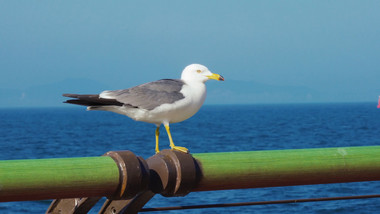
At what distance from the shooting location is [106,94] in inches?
125

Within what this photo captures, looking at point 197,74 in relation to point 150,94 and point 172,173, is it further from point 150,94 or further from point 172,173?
point 172,173

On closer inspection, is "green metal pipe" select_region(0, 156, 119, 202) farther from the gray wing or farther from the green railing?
the gray wing

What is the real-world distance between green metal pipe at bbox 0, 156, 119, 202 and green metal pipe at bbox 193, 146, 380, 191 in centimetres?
33

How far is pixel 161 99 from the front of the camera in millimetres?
3219

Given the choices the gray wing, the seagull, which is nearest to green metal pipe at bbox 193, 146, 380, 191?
the seagull

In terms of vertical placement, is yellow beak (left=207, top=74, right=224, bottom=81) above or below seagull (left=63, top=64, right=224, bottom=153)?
above

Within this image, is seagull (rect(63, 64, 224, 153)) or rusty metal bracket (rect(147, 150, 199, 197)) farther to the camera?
seagull (rect(63, 64, 224, 153))

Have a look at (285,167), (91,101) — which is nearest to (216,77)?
(91,101)

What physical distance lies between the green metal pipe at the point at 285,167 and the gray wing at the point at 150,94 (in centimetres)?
100

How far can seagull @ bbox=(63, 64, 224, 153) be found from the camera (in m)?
3.07

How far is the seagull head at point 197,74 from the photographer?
11.1ft

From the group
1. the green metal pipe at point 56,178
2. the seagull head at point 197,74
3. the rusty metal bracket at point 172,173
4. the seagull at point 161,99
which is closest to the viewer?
the green metal pipe at point 56,178

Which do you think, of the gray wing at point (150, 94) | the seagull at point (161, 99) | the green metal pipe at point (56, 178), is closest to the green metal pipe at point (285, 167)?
the green metal pipe at point (56, 178)

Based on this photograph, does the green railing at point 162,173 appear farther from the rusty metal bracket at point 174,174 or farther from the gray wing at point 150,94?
the gray wing at point 150,94
